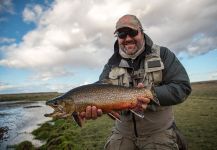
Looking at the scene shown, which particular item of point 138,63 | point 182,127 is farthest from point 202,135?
point 138,63

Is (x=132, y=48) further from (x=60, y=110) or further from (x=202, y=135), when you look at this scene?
(x=202, y=135)

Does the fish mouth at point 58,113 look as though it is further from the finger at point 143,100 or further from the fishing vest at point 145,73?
the finger at point 143,100

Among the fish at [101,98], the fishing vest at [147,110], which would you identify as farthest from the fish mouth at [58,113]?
the fishing vest at [147,110]

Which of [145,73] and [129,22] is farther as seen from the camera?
[129,22]

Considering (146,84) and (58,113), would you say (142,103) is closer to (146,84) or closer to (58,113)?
(146,84)

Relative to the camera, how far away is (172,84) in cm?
449

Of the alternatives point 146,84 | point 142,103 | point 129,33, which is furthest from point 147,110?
point 129,33

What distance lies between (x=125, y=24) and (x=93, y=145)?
757 centimetres

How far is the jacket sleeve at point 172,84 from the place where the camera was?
4414 millimetres

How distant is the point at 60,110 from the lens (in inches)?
193

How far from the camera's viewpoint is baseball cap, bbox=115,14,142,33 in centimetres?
497

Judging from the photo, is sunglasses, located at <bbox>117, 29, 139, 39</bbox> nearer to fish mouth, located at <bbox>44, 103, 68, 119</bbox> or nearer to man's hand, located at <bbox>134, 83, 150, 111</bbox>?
man's hand, located at <bbox>134, 83, 150, 111</bbox>

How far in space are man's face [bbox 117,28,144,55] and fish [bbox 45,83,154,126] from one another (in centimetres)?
79

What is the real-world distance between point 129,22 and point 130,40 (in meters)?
0.33
